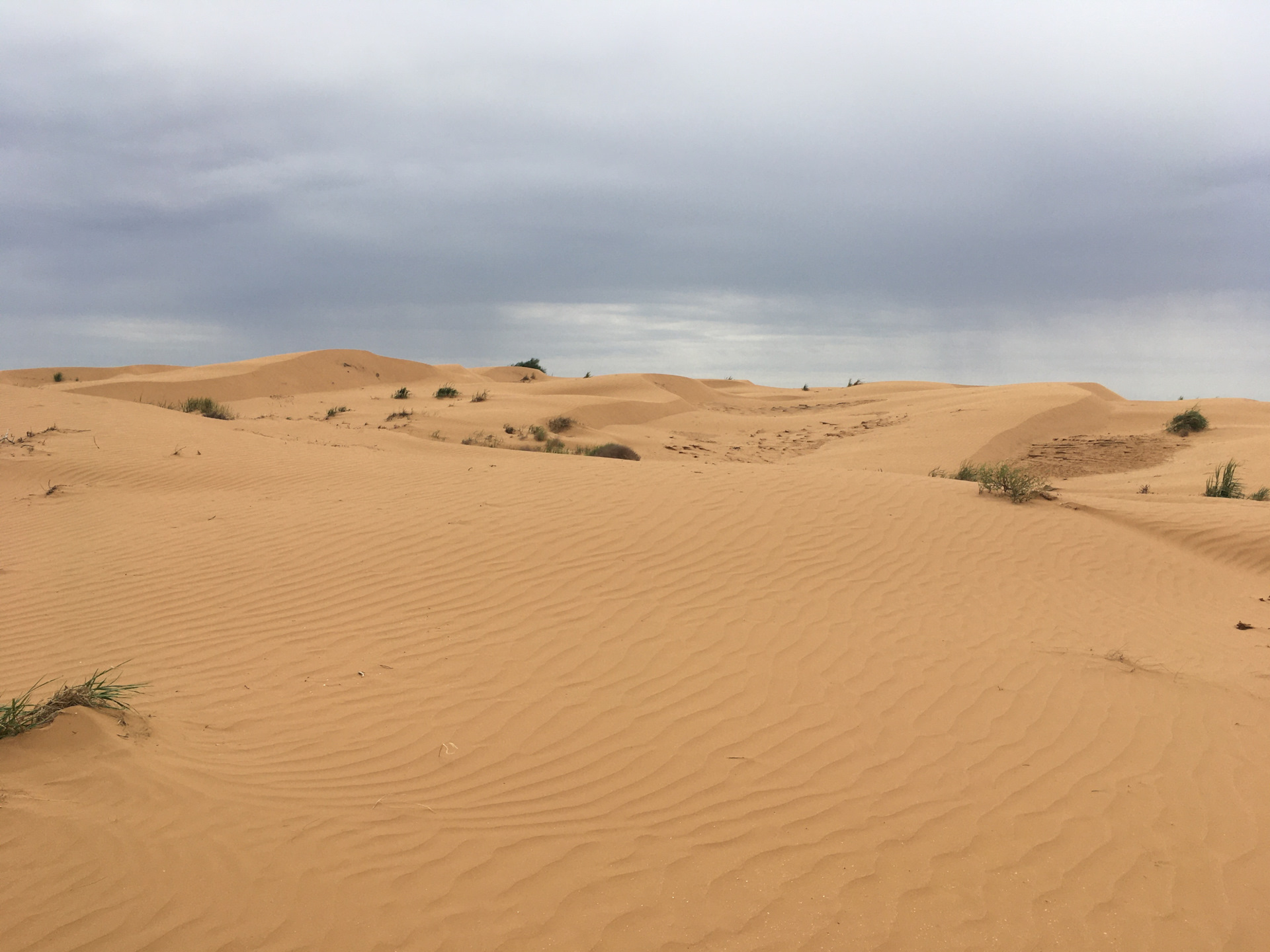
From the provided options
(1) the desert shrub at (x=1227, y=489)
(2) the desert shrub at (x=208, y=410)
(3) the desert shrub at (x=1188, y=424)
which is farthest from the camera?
(3) the desert shrub at (x=1188, y=424)

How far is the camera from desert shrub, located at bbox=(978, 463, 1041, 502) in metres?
9.23

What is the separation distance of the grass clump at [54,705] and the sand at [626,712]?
8cm

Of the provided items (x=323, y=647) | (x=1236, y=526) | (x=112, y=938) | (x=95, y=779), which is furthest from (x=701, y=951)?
(x=1236, y=526)

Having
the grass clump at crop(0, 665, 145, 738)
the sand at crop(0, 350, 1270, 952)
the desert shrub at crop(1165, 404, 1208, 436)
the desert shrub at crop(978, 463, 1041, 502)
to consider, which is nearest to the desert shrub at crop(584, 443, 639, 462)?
the sand at crop(0, 350, 1270, 952)

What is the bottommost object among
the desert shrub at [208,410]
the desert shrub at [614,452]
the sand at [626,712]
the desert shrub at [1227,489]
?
the sand at [626,712]

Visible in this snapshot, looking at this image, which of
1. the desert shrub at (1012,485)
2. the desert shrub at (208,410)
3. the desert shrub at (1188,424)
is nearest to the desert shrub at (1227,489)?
the desert shrub at (1012,485)

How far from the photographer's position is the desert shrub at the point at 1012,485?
9.23 metres

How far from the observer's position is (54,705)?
3721 millimetres

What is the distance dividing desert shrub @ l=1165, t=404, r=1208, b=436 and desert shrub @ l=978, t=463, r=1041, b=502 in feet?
41.8

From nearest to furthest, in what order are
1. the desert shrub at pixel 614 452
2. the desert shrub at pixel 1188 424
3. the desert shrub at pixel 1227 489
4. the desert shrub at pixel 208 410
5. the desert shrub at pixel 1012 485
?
the desert shrub at pixel 1012 485, the desert shrub at pixel 1227 489, the desert shrub at pixel 614 452, the desert shrub at pixel 208 410, the desert shrub at pixel 1188 424

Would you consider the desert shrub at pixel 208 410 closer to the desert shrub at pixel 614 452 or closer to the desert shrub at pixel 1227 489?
the desert shrub at pixel 614 452

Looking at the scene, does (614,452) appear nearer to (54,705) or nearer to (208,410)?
→ (208,410)

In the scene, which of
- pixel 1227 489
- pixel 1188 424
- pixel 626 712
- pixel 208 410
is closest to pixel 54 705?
pixel 626 712

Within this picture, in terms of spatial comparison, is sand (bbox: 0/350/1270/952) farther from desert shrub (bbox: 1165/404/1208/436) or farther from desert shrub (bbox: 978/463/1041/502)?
desert shrub (bbox: 1165/404/1208/436)
